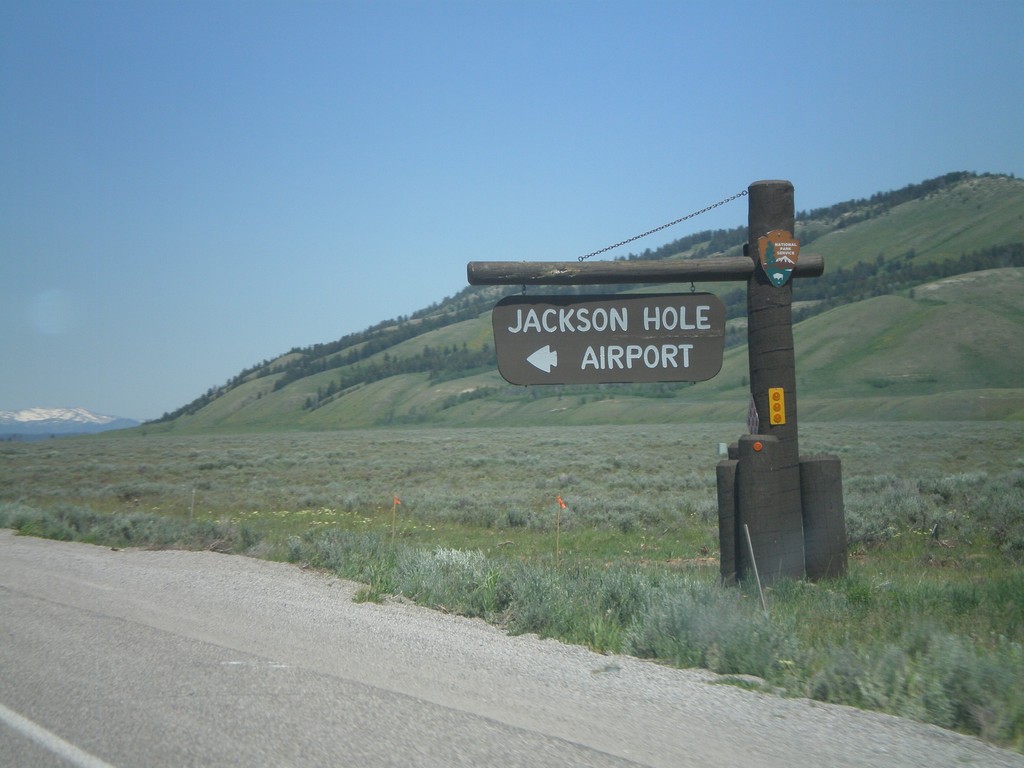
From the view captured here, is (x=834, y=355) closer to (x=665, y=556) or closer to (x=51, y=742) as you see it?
(x=665, y=556)

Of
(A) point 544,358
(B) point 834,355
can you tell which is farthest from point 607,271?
(B) point 834,355

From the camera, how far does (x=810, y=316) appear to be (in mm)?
109062

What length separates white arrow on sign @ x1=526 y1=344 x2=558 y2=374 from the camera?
8.59 meters

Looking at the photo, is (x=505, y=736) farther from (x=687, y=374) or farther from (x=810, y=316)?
(x=810, y=316)

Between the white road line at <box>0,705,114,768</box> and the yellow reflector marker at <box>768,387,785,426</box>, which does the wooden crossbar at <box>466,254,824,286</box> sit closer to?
the yellow reflector marker at <box>768,387,785,426</box>

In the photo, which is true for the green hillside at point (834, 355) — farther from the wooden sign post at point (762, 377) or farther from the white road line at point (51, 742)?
the white road line at point (51, 742)

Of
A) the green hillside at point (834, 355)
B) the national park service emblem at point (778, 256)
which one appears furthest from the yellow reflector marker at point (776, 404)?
the green hillside at point (834, 355)

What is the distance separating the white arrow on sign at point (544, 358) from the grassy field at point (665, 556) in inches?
81.4

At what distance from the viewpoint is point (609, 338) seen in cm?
866

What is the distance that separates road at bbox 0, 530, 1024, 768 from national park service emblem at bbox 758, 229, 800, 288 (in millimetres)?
4042

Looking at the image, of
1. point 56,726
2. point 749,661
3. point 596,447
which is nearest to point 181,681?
point 56,726

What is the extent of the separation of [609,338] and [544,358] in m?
0.68

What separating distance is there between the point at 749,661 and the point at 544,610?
2037 millimetres

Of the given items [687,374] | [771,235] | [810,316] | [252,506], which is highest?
[810,316]
